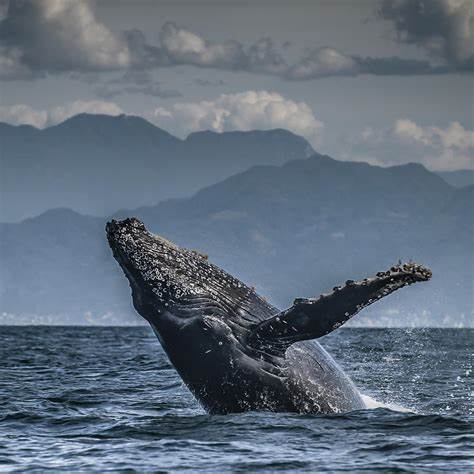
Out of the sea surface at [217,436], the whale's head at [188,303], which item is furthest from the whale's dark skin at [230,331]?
the sea surface at [217,436]

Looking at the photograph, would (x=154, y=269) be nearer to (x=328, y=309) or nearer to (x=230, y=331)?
(x=230, y=331)

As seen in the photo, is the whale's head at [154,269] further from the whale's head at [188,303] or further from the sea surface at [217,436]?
the sea surface at [217,436]

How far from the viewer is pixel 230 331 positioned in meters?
13.3

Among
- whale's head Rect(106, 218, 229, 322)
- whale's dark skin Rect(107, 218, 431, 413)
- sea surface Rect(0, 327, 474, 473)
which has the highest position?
whale's head Rect(106, 218, 229, 322)

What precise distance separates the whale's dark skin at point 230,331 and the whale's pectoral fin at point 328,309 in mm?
13

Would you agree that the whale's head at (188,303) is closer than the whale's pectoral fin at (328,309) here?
No

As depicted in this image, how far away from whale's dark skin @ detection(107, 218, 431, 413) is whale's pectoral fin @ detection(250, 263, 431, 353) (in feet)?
0.04

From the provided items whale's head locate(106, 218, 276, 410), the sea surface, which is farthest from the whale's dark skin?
the sea surface

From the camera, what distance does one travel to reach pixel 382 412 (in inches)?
560

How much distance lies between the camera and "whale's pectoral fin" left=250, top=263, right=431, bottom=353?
11812mm

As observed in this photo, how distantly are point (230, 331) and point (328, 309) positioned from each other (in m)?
1.55

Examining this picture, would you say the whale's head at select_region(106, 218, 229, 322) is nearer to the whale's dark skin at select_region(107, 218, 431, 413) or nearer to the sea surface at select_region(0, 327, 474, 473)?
the whale's dark skin at select_region(107, 218, 431, 413)

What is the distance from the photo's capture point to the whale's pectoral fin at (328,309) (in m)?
11.8

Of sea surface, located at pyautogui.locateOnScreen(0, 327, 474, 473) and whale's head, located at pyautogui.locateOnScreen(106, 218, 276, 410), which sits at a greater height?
whale's head, located at pyautogui.locateOnScreen(106, 218, 276, 410)
